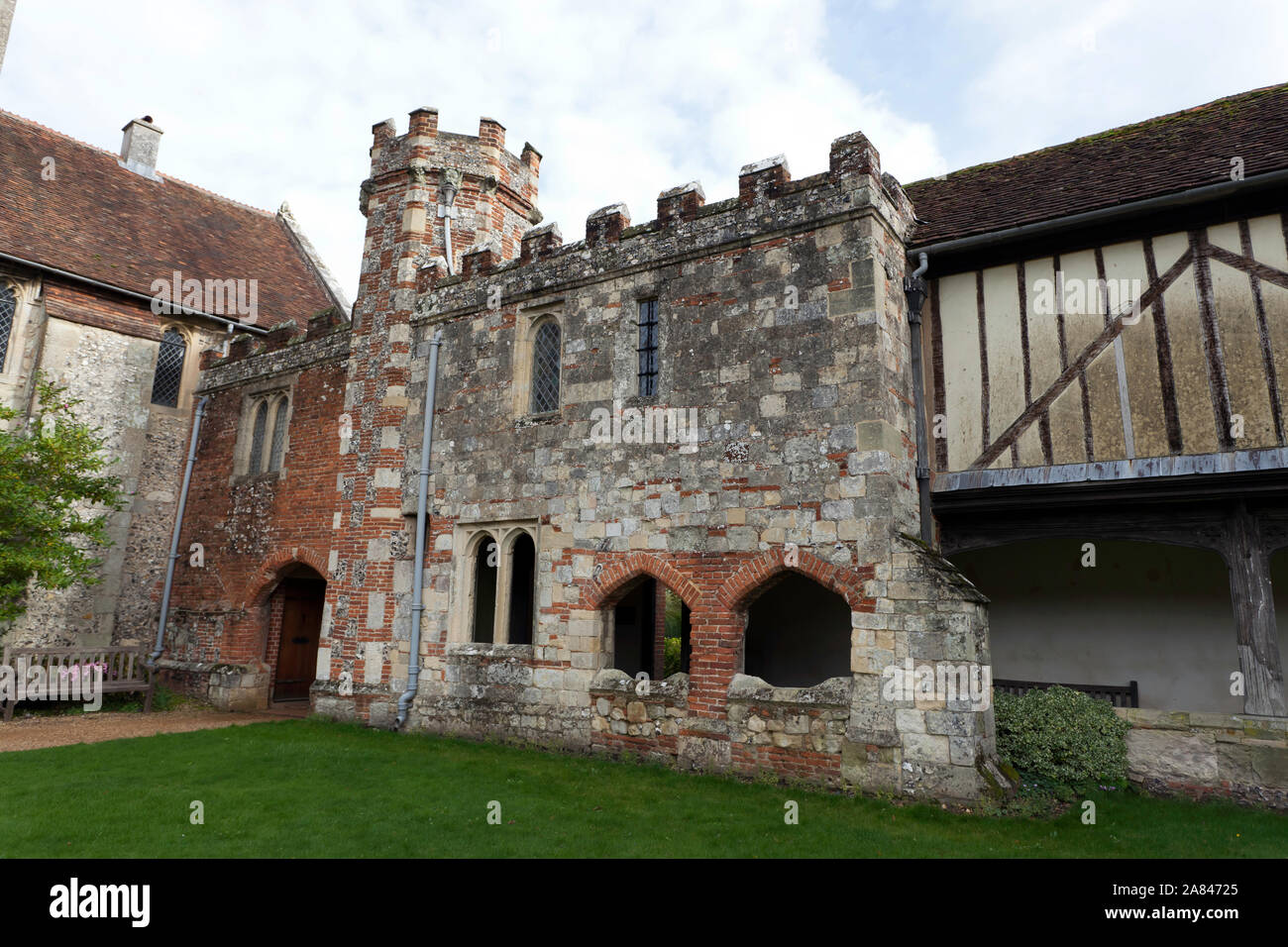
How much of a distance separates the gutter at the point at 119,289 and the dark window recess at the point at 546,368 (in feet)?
28.7

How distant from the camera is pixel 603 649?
9273mm

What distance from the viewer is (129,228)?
15.9 m

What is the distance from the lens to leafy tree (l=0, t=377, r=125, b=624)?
38.0ft

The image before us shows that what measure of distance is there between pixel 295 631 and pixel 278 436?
3450 mm

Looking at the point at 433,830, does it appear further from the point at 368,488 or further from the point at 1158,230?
the point at 1158,230

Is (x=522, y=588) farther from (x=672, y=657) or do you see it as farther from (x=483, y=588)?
(x=672, y=657)

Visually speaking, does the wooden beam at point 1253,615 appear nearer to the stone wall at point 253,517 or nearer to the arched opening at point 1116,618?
the arched opening at point 1116,618

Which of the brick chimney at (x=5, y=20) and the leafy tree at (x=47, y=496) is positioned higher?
the brick chimney at (x=5, y=20)

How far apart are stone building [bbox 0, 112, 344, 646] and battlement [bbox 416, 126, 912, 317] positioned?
692 cm

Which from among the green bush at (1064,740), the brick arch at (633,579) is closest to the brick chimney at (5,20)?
the brick arch at (633,579)

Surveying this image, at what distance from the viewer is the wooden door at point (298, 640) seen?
13500 millimetres

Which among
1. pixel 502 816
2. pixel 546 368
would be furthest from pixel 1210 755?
pixel 546 368

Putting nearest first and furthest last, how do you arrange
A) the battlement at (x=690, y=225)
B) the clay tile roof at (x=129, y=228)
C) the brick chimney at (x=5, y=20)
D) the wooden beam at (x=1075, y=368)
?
the wooden beam at (x=1075, y=368) < the battlement at (x=690, y=225) < the clay tile roof at (x=129, y=228) < the brick chimney at (x=5, y=20)

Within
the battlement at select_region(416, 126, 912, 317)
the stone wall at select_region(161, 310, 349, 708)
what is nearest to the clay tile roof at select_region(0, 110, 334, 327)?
the stone wall at select_region(161, 310, 349, 708)
